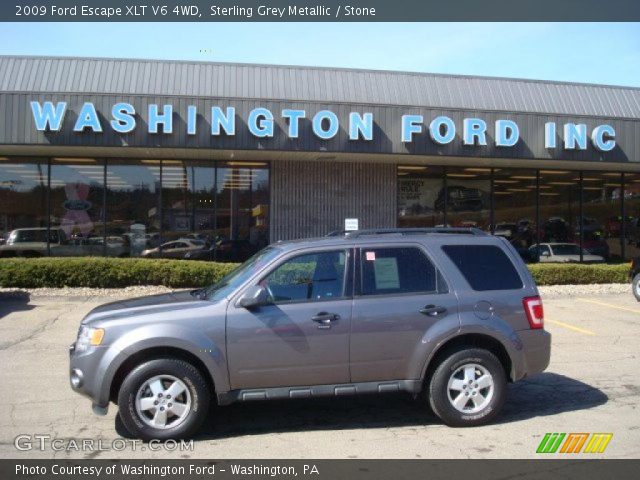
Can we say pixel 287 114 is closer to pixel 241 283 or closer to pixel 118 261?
pixel 118 261

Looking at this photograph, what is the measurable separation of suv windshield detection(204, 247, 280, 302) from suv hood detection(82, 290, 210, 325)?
159 millimetres

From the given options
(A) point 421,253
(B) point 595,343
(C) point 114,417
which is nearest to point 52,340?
(C) point 114,417

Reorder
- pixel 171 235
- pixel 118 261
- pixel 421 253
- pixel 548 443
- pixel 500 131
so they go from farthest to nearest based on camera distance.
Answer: pixel 171 235, pixel 500 131, pixel 118 261, pixel 421 253, pixel 548 443

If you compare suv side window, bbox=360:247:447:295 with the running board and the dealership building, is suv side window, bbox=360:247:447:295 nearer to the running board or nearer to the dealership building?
the running board

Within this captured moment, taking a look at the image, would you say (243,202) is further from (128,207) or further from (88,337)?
(88,337)

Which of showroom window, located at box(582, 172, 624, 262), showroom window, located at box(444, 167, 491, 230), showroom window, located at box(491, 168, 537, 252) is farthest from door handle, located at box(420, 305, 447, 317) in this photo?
showroom window, located at box(582, 172, 624, 262)

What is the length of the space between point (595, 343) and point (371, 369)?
555cm

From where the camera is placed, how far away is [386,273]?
5.79m

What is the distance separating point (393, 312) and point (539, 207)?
15405 mm

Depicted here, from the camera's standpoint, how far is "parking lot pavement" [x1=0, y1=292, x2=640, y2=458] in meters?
5.14

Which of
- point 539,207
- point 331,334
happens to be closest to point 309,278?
point 331,334

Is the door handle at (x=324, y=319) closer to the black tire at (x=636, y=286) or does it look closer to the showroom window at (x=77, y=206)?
the black tire at (x=636, y=286)

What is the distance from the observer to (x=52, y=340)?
959cm
